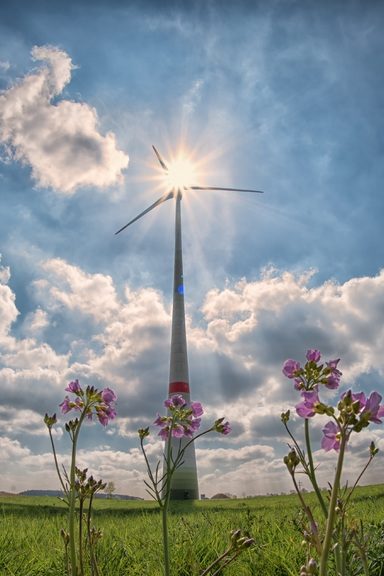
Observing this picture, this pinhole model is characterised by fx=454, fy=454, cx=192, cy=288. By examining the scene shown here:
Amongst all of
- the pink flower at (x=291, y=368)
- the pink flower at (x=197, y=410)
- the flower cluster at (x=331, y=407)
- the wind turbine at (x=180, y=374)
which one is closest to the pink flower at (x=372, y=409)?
the flower cluster at (x=331, y=407)

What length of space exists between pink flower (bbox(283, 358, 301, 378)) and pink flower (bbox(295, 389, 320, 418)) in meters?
0.67

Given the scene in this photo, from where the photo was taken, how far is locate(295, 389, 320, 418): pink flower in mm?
2394

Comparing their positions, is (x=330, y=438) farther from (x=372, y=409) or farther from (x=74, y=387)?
(x=74, y=387)

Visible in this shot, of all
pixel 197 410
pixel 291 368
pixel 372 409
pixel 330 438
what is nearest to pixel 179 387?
pixel 197 410

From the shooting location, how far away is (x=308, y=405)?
8.11ft

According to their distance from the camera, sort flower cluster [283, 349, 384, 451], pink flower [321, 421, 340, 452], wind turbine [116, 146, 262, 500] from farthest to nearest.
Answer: wind turbine [116, 146, 262, 500] → pink flower [321, 421, 340, 452] → flower cluster [283, 349, 384, 451]

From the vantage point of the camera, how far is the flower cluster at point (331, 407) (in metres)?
1.92

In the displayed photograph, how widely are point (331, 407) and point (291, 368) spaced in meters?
1.04

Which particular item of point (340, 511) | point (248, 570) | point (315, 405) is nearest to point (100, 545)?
point (248, 570)

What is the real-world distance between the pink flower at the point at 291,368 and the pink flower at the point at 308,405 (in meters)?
0.67

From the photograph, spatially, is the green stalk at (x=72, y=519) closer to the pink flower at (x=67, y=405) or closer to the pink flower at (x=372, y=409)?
the pink flower at (x=67, y=405)

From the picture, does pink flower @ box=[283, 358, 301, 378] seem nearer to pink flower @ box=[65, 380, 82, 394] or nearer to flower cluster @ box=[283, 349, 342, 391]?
flower cluster @ box=[283, 349, 342, 391]

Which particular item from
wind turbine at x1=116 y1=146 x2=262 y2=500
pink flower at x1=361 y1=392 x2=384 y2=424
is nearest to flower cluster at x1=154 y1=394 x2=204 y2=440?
pink flower at x1=361 y1=392 x2=384 y2=424

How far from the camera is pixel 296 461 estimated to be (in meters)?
2.70
